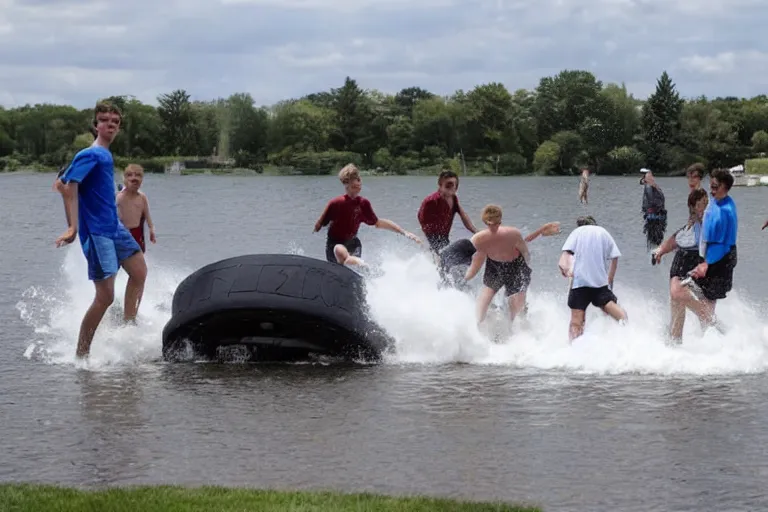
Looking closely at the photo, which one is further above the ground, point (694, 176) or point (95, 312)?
point (694, 176)

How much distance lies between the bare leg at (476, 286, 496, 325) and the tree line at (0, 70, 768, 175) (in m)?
140

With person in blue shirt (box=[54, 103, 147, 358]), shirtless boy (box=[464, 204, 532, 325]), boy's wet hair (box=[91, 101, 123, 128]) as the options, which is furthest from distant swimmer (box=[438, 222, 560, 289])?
boy's wet hair (box=[91, 101, 123, 128])

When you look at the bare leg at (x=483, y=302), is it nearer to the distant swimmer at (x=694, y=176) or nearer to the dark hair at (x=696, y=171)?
the distant swimmer at (x=694, y=176)

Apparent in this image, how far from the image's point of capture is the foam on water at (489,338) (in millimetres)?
10914

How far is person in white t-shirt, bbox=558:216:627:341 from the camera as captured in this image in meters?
11.0

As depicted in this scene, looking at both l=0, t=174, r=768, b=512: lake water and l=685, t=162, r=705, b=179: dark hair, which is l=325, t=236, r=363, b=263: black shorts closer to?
l=0, t=174, r=768, b=512: lake water

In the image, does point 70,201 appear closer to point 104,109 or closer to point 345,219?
point 104,109

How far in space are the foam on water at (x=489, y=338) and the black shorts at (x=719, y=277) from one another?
441 millimetres

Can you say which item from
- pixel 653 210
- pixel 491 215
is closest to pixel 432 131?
pixel 653 210

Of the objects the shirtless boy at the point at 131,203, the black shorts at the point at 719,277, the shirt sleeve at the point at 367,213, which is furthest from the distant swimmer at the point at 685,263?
the shirtless boy at the point at 131,203

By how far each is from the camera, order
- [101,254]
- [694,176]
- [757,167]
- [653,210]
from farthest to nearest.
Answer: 1. [757,167]
2. [653,210]
3. [694,176]
4. [101,254]

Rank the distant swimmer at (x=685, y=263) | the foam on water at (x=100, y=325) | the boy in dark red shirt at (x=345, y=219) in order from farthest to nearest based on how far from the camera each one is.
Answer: the boy in dark red shirt at (x=345, y=219) < the foam on water at (x=100, y=325) < the distant swimmer at (x=685, y=263)

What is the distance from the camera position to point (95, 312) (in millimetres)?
10773

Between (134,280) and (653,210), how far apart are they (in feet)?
31.6
